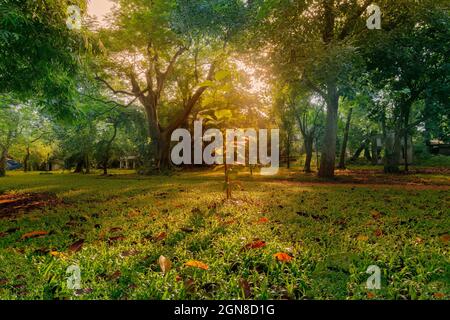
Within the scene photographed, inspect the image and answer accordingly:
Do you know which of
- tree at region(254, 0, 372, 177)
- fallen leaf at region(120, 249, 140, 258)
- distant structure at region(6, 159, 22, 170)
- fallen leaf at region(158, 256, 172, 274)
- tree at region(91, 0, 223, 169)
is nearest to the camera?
fallen leaf at region(158, 256, 172, 274)

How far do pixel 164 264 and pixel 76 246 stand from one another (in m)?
1.29

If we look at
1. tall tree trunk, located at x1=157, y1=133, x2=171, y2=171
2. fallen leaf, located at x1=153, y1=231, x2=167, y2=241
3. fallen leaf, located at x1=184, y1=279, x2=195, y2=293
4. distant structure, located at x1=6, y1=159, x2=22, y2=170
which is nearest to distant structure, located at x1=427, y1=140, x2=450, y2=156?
tall tree trunk, located at x1=157, y1=133, x2=171, y2=171

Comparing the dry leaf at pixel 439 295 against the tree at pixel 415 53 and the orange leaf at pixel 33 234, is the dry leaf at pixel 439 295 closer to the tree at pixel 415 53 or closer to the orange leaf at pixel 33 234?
the orange leaf at pixel 33 234

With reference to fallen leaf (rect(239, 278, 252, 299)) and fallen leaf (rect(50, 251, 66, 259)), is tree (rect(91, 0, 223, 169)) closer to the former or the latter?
fallen leaf (rect(50, 251, 66, 259))

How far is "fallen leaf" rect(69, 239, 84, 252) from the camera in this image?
307 cm

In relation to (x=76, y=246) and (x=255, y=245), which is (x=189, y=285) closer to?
(x=255, y=245)

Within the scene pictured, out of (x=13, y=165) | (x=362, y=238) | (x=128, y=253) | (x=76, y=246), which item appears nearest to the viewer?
(x=128, y=253)

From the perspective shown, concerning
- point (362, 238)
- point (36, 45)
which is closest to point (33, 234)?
point (36, 45)

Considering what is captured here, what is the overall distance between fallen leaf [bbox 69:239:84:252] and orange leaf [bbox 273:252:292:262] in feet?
6.92

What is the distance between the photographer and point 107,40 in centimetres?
1850

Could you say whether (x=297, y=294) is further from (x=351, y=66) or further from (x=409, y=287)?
(x=351, y=66)

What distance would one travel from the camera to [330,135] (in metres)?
14.6

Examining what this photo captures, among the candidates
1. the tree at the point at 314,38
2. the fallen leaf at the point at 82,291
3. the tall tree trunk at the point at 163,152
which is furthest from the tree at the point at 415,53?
the tall tree trunk at the point at 163,152
